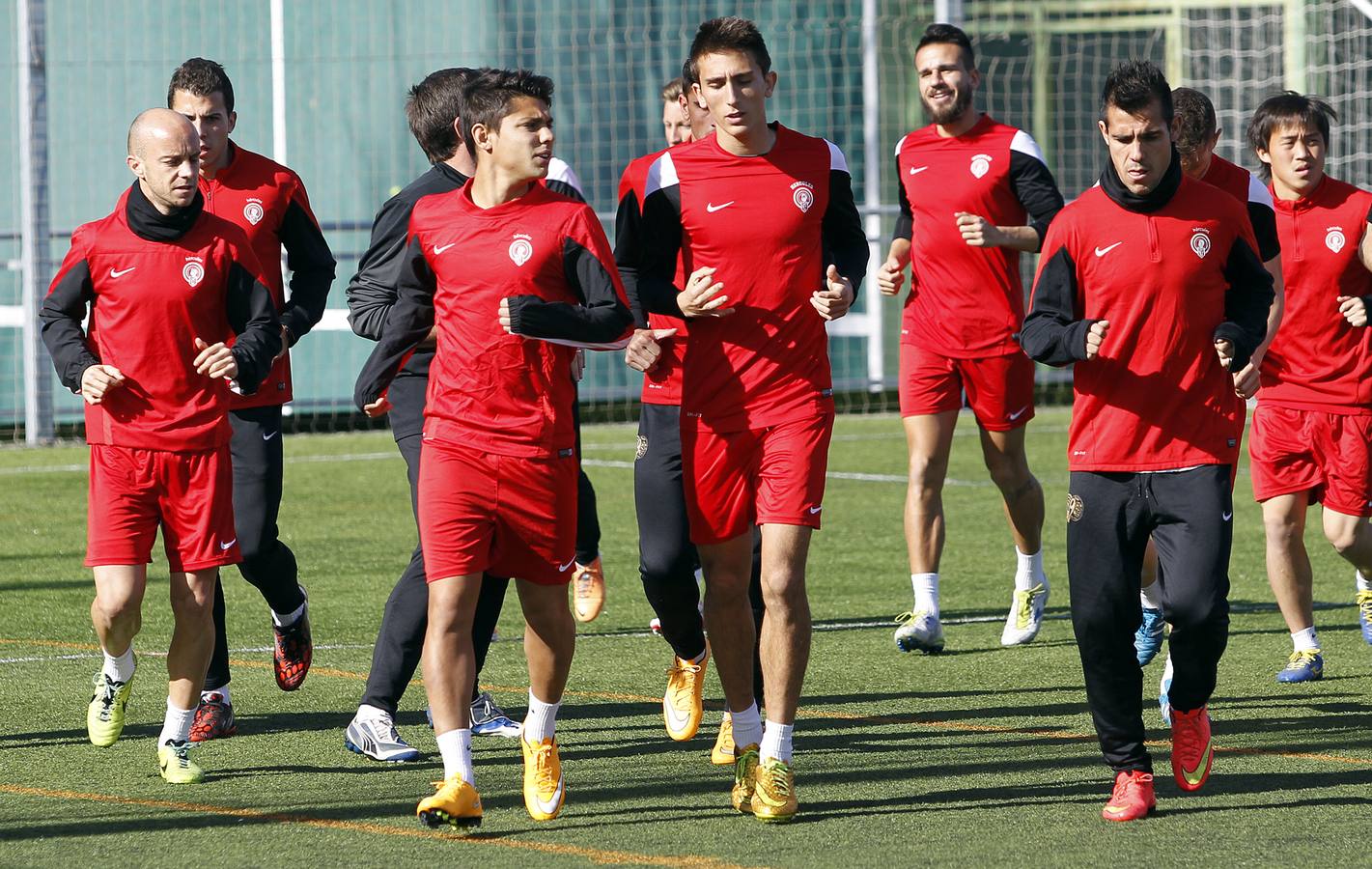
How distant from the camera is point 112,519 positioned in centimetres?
619

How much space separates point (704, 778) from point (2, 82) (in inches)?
624

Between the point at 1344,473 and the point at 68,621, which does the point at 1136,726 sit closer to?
the point at 1344,473

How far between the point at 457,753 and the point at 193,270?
1.78 meters

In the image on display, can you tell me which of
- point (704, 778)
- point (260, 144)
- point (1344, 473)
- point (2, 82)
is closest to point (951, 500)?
point (1344, 473)

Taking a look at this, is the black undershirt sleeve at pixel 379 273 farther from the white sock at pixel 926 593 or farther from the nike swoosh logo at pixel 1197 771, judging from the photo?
the white sock at pixel 926 593

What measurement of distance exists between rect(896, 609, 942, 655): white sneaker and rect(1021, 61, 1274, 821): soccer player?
2606mm

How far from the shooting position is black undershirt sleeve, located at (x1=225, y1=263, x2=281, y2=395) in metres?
6.20

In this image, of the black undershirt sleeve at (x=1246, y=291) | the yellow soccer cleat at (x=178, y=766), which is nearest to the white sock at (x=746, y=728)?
the yellow soccer cleat at (x=178, y=766)

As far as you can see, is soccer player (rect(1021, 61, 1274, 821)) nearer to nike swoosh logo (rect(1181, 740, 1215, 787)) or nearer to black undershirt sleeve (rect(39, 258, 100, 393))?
nike swoosh logo (rect(1181, 740, 1215, 787))

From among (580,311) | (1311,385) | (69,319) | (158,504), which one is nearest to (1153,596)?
(1311,385)

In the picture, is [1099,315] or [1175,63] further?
[1175,63]

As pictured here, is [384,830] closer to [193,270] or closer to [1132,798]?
[193,270]

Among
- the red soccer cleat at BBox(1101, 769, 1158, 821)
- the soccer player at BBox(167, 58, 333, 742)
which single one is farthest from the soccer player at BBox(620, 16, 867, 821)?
the soccer player at BBox(167, 58, 333, 742)

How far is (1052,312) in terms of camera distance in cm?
576
